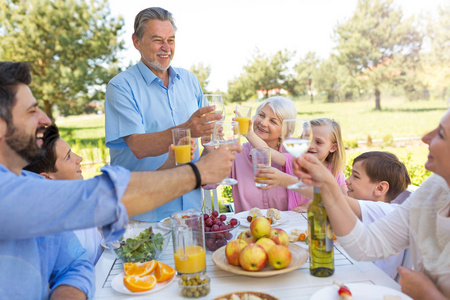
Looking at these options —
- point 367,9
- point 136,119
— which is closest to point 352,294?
point 136,119

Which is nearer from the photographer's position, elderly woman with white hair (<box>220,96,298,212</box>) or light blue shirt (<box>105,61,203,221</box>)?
light blue shirt (<box>105,61,203,221</box>)

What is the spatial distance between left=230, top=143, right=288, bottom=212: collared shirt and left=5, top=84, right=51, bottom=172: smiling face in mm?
1808

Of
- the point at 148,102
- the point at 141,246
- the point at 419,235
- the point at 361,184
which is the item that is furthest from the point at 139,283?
the point at 148,102

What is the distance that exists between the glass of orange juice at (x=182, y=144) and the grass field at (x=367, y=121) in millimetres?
10035

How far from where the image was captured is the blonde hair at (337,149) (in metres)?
2.91

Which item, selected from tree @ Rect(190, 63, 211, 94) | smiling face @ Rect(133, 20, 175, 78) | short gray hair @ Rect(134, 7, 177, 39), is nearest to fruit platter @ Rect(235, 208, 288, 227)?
smiling face @ Rect(133, 20, 175, 78)

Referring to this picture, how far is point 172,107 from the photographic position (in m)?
2.99

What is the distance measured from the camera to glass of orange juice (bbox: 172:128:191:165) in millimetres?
1863

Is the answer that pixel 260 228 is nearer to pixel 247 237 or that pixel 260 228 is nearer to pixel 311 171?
pixel 247 237

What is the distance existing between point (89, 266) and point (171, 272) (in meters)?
0.35

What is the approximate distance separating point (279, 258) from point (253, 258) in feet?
0.35

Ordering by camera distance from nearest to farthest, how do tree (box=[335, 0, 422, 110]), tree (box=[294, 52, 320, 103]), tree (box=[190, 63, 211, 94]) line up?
tree (box=[190, 63, 211, 94]) < tree (box=[335, 0, 422, 110]) < tree (box=[294, 52, 320, 103])

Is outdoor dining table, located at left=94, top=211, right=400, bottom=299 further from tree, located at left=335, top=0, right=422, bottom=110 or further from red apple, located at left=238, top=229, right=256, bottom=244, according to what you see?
tree, located at left=335, top=0, right=422, bottom=110

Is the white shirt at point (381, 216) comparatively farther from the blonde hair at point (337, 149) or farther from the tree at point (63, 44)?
the tree at point (63, 44)
